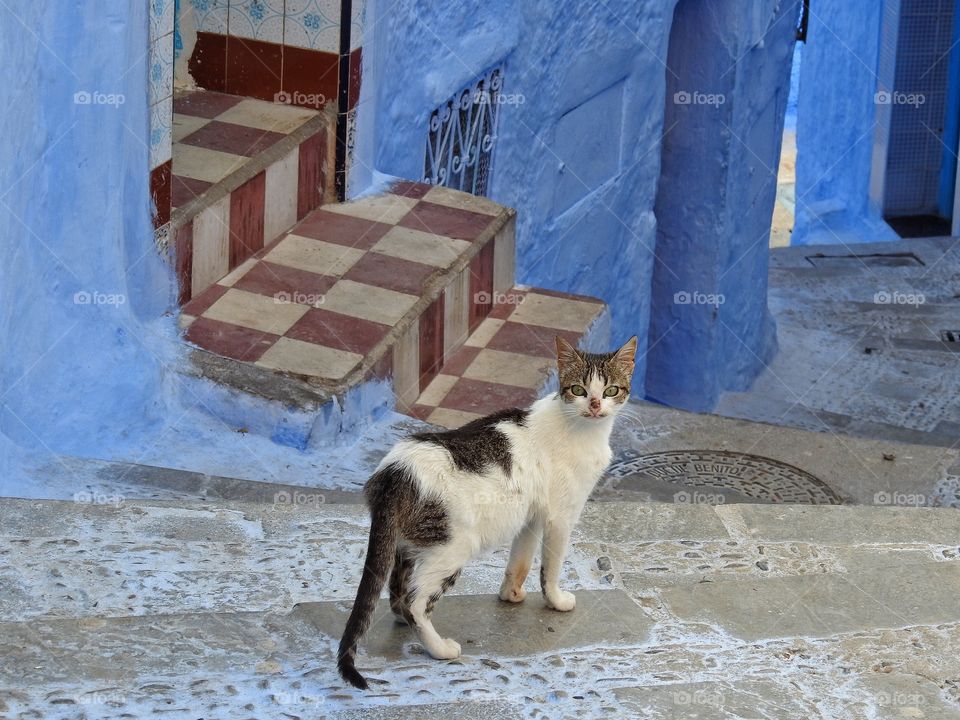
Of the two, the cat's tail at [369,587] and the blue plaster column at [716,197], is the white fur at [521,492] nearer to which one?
the cat's tail at [369,587]

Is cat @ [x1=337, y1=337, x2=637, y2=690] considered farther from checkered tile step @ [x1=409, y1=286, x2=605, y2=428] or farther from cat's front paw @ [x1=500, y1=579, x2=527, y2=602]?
checkered tile step @ [x1=409, y1=286, x2=605, y2=428]

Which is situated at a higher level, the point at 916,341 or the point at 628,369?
the point at 628,369

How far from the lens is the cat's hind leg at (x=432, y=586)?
286 cm

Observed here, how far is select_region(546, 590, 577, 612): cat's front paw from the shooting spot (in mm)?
3193

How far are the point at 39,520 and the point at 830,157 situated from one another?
41.8 feet

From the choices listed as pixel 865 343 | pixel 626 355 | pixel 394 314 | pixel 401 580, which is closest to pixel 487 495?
pixel 401 580

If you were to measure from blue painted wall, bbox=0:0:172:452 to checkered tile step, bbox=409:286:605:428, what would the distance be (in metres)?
1.19

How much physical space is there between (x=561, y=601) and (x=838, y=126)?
12.5 metres

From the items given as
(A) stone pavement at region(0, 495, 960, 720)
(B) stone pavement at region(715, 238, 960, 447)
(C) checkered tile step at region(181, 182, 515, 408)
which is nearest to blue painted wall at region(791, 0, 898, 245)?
(B) stone pavement at region(715, 238, 960, 447)

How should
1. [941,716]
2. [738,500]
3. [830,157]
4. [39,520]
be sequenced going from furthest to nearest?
1. [830,157]
2. [738,500]
3. [39,520]
4. [941,716]

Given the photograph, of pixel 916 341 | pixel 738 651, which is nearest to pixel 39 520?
pixel 738 651

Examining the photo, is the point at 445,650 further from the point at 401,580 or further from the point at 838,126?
the point at 838,126

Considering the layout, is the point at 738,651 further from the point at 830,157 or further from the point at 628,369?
the point at 830,157

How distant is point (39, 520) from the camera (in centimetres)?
344
